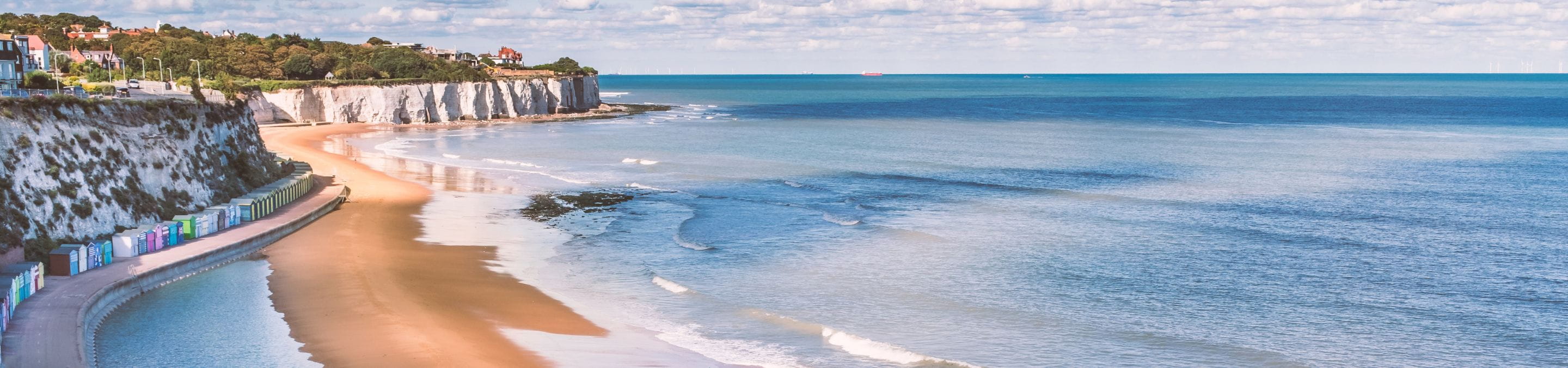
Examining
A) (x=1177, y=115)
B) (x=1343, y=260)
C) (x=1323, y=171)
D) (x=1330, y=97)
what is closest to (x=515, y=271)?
(x=1343, y=260)

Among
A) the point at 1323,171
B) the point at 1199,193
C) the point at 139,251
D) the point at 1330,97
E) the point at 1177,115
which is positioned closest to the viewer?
the point at 139,251

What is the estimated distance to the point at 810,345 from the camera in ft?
76.2

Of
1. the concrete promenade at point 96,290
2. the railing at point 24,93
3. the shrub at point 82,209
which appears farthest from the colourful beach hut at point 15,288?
the railing at point 24,93

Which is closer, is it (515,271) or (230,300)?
(230,300)

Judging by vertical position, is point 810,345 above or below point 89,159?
below

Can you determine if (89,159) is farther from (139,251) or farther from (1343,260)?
(1343,260)

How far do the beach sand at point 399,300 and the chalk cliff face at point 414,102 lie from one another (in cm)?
6165

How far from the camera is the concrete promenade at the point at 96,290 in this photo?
65.6ft

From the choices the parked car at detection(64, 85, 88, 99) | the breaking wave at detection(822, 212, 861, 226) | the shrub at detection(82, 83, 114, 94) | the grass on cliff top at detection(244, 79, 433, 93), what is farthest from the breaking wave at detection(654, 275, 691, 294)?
the grass on cliff top at detection(244, 79, 433, 93)

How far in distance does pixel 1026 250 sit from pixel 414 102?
80.7 metres

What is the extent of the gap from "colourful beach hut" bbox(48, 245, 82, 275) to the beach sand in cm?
410

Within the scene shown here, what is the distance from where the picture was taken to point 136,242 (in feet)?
96.6

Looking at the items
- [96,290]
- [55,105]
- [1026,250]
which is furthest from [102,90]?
[1026,250]

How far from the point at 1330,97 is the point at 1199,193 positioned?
160785mm
